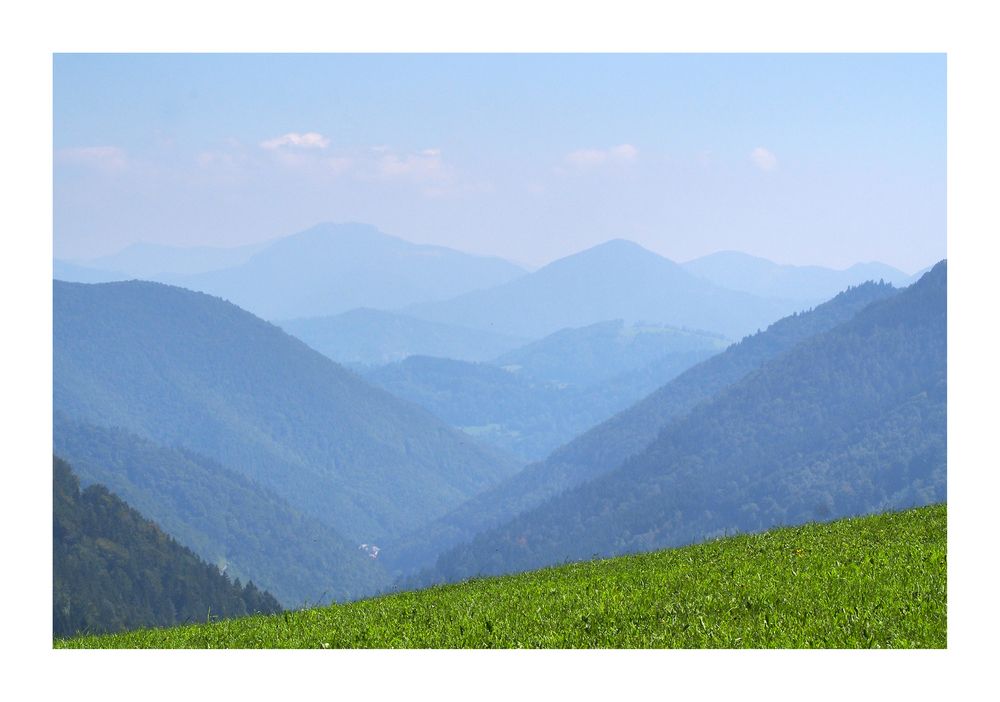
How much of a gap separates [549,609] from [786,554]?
201 inches

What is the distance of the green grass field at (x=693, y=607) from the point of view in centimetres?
1440

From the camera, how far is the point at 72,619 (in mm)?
130625

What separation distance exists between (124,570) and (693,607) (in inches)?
6300

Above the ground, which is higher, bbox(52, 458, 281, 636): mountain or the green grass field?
the green grass field

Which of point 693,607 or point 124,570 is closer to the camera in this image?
point 693,607

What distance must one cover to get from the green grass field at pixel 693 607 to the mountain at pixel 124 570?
130795 millimetres

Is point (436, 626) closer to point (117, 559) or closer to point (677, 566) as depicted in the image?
point (677, 566)

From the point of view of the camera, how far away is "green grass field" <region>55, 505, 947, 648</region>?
1440cm

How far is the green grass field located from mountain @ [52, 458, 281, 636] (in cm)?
13079

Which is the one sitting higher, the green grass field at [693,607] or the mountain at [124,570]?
the green grass field at [693,607]

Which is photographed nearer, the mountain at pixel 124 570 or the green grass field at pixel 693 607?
the green grass field at pixel 693 607

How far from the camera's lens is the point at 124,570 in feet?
532
